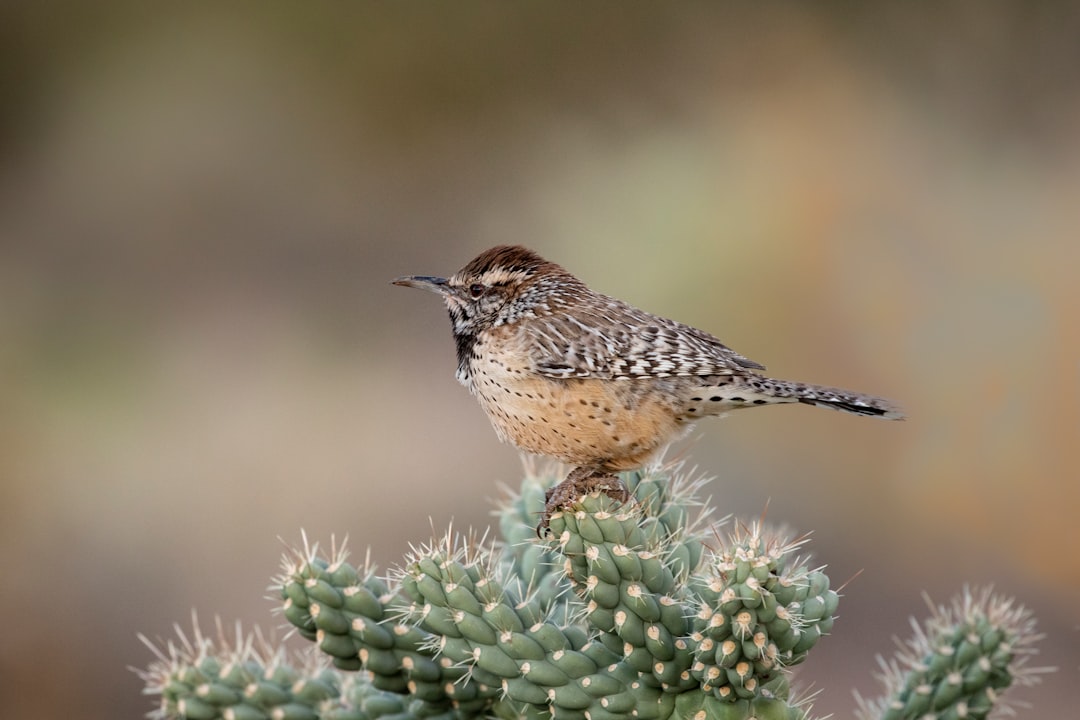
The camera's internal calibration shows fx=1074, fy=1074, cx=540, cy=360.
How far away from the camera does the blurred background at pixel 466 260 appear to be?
11.5 ft

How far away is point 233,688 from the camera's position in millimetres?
1309

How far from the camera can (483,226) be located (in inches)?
158

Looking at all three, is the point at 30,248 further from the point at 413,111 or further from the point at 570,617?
the point at 570,617

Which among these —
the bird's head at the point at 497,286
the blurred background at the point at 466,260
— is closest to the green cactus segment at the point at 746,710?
the bird's head at the point at 497,286

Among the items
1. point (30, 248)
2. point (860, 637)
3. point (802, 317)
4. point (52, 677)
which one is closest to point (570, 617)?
point (860, 637)

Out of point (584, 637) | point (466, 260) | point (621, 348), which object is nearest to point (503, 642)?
point (584, 637)

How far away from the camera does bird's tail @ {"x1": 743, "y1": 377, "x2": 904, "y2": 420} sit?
1.33 m

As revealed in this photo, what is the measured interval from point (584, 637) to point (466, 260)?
9.20 ft

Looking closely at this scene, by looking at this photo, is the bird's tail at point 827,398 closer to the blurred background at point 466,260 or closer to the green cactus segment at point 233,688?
the green cactus segment at point 233,688

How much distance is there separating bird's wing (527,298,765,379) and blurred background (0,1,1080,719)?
69.5 inches

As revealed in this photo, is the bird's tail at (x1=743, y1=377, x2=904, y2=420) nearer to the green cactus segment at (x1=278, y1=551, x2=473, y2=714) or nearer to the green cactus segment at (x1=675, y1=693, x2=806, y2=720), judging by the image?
the green cactus segment at (x1=675, y1=693, x2=806, y2=720)

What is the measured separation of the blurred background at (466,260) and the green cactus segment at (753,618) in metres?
2.21

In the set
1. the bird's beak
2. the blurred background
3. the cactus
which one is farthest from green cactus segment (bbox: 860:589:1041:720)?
the blurred background

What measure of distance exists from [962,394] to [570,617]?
8.59ft
